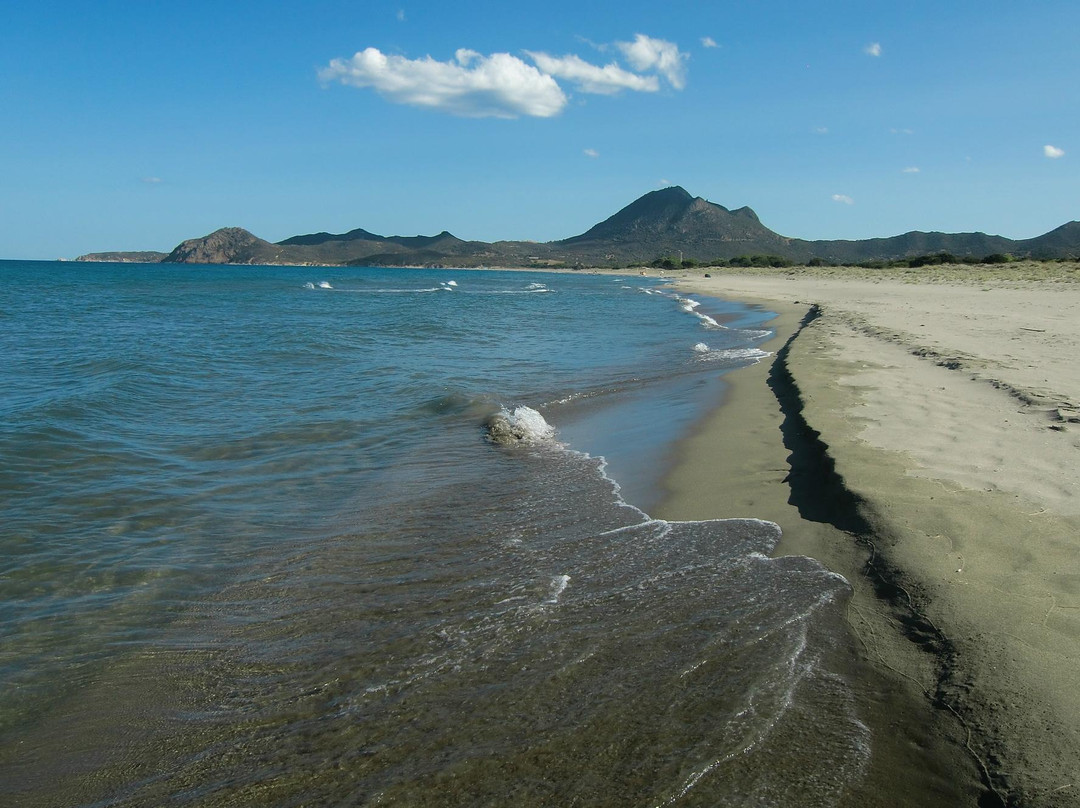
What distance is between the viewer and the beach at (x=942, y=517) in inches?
122

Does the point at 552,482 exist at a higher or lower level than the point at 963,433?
lower

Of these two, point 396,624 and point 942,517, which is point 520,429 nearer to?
point 396,624

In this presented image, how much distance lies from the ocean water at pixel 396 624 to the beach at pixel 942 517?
343mm

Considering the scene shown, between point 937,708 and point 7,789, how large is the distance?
4.46m

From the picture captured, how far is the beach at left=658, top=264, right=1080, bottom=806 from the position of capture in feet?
10.1

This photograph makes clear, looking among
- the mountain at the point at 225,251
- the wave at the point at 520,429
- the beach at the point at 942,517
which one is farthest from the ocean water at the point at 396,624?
the mountain at the point at 225,251

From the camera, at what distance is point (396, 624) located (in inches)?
175

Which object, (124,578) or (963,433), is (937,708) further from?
(124,578)

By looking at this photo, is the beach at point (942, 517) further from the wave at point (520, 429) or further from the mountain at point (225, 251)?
the mountain at point (225, 251)

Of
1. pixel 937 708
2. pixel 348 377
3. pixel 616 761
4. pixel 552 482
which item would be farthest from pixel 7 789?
pixel 348 377

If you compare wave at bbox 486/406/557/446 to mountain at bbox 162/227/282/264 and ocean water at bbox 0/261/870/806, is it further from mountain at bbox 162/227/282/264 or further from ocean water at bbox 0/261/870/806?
mountain at bbox 162/227/282/264

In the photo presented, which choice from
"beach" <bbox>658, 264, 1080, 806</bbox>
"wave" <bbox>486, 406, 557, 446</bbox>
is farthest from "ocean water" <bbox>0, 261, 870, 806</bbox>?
"beach" <bbox>658, 264, 1080, 806</bbox>

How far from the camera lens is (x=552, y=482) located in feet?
24.8

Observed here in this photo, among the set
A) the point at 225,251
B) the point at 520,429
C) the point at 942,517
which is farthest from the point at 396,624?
the point at 225,251
